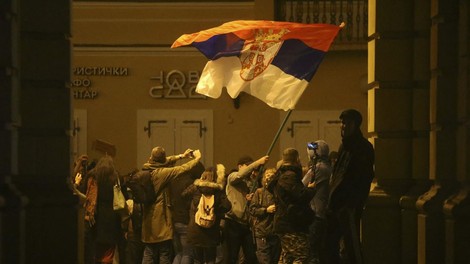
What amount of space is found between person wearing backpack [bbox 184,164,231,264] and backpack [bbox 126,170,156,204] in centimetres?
63

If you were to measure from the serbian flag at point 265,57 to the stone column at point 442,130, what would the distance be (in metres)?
2.55

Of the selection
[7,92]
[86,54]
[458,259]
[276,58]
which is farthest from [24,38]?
[86,54]

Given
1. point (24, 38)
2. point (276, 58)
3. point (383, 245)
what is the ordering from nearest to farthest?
point (24, 38), point (383, 245), point (276, 58)

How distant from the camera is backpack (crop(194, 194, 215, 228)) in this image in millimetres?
17625

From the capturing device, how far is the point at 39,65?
1488 centimetres

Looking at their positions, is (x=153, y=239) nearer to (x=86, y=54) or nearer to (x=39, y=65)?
(x=39, y=65)

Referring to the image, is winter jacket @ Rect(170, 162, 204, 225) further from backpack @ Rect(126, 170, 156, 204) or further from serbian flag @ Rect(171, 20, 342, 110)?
serbian flag @ Rect(171, 20, 342, 110)

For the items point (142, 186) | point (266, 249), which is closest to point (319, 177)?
point (266, 249)

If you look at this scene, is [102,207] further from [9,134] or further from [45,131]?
[9,134]

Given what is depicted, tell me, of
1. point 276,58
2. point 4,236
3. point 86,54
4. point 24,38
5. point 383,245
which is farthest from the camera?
point 86,54

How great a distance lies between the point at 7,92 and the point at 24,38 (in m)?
1.84

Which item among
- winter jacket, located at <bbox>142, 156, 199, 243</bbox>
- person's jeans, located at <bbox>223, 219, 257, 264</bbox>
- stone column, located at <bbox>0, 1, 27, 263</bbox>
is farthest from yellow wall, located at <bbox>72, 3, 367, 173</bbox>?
stone column, located at <bbox>0, 1, 27, 263</bbox>

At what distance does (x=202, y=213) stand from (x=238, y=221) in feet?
2.78

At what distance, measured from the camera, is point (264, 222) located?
17.5 meters
